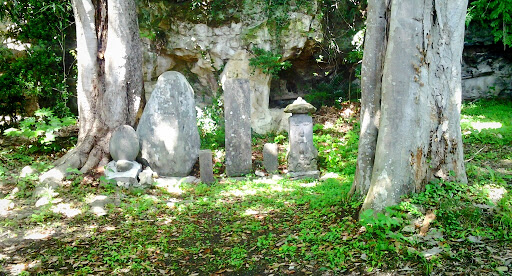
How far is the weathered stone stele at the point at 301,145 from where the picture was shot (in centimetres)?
778

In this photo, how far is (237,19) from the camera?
37.7 feet

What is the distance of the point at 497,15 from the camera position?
12.3 meters

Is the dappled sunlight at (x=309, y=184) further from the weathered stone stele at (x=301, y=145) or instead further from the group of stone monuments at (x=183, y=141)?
the weathered stone stele at (x=301, y=145)

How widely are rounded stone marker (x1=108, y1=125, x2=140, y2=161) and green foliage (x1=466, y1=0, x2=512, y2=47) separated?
10643mm

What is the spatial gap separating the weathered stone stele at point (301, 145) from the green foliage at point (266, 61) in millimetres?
3803

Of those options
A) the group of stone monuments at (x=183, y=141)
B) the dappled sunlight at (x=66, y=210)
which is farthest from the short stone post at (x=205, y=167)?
the dappled sunlight at (x=66, y=210)

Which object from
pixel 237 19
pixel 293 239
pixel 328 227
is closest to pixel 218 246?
pixel 293 239

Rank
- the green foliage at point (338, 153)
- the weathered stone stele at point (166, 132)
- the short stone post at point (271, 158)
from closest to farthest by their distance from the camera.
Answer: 1. the weathered stone stele at point (166, 132)
2. the green foliage at point (338, 153)
3. the short stone post at point (271, 158)

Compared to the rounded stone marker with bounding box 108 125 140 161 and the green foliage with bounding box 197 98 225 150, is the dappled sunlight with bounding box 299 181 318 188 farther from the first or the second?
the green foliage with bounding box 197 98 225 150

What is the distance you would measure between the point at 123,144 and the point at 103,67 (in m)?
1.77

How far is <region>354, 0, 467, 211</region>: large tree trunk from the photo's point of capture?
13.5 ft

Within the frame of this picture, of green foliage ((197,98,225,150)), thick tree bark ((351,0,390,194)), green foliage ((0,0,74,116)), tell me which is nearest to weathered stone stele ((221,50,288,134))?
green foliage ((197,98,225,150))

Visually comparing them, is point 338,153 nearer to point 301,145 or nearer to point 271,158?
point 301,145

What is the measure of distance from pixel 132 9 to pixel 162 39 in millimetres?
3843
